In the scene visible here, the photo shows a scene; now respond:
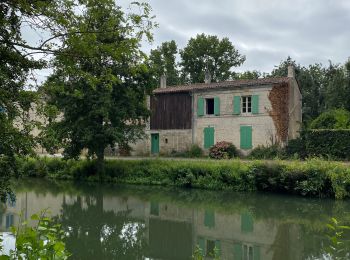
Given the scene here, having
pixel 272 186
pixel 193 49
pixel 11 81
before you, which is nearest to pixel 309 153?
pixel 272 186

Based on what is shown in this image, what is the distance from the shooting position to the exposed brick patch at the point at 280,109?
2492 centimetres

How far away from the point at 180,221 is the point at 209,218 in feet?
3.48

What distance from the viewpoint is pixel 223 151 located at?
25766mm

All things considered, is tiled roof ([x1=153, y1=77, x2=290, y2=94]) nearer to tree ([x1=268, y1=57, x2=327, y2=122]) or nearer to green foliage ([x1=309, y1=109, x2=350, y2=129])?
green foliage ([x1=309, y1=109, x2=350, y2=129])

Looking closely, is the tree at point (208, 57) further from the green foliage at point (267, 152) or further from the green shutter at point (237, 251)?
the green shutter at point (237, 251)

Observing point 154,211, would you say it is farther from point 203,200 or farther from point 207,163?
point 207,163

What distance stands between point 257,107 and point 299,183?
9507 mm

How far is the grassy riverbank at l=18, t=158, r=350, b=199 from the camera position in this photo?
16344 millimetres

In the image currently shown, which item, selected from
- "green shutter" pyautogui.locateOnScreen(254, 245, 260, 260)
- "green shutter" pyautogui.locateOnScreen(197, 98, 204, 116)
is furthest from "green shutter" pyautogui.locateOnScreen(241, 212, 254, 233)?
"green shutter" pyautogui.locateOnScreen(197, 98, 204, 116)

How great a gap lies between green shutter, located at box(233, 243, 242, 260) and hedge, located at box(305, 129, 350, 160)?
517 inches

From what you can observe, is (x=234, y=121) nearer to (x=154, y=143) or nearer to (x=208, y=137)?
(x=208, y=137)

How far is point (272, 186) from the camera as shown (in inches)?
696

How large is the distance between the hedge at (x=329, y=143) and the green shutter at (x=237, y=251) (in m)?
13.1

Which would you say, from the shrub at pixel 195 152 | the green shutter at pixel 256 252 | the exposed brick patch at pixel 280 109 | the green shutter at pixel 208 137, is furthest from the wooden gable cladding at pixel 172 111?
the green shutter at pixel 256 252
